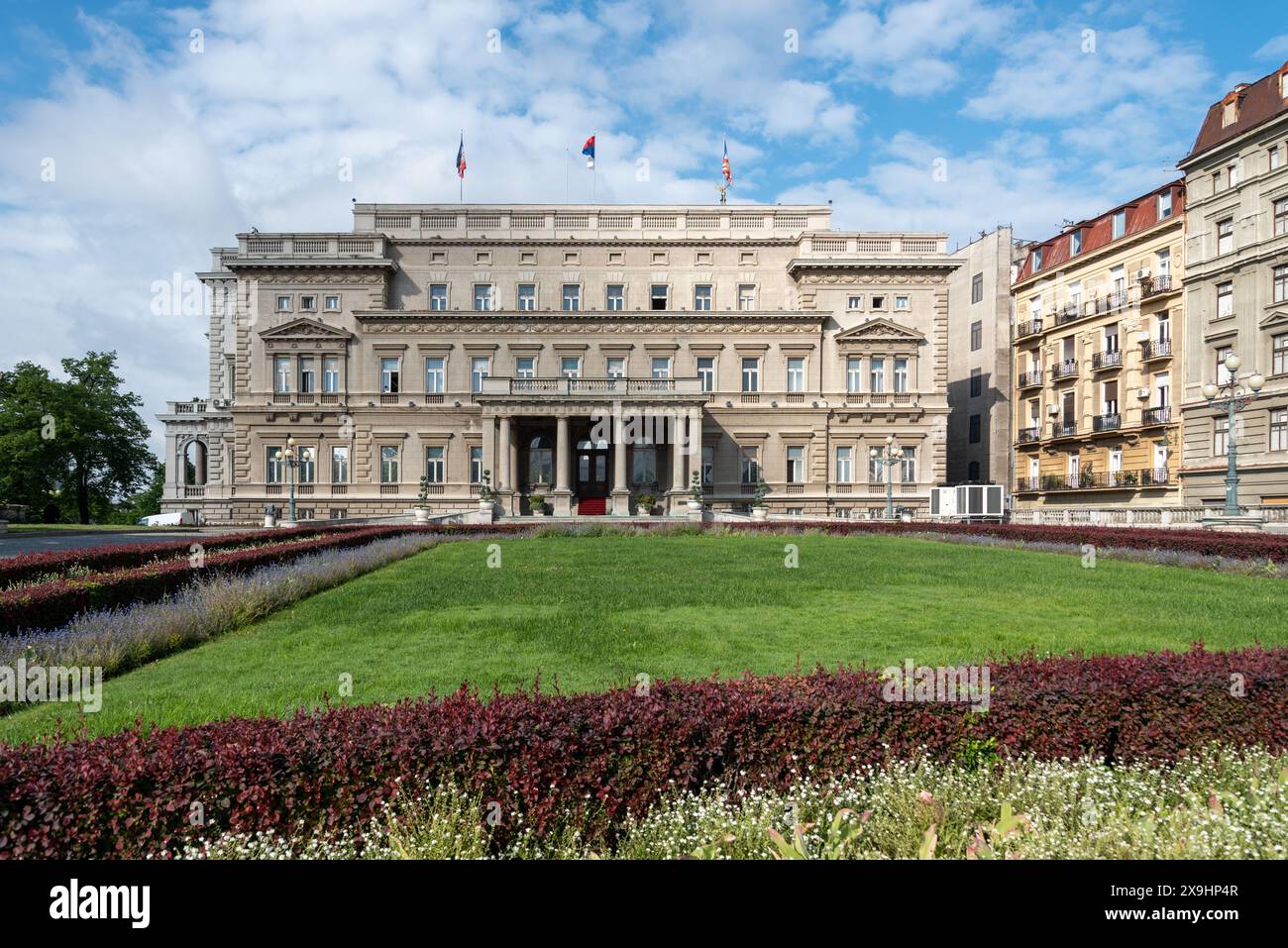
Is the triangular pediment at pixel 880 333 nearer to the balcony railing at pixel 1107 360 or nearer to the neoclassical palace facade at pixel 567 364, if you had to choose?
the neoclassical palace facade at pixel 567 364

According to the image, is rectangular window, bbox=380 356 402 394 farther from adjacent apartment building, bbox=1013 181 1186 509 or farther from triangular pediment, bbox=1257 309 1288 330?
triangular pediment, bbox=1257 309 1288 330

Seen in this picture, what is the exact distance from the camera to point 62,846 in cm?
358

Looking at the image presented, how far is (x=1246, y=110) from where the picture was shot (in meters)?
33.3

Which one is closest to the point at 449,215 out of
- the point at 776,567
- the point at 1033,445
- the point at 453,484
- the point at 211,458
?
the point at 453,484

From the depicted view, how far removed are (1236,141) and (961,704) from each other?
4303 cm

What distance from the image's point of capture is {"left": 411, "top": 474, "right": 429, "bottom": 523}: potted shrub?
114ft

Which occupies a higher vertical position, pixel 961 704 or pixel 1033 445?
pixel 1033 445

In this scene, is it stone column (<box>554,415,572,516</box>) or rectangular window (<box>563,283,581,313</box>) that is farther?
rectangular window (<box>563,283,581,313</box>)

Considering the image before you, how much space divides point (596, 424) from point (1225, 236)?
114ft

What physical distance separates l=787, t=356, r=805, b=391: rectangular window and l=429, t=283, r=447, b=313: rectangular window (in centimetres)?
2341

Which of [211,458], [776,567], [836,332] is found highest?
[836,332]

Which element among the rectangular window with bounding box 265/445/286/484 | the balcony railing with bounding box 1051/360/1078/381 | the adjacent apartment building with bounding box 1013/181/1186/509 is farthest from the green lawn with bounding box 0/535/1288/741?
the balcony railing with bounding box 1051/360/1078/381
